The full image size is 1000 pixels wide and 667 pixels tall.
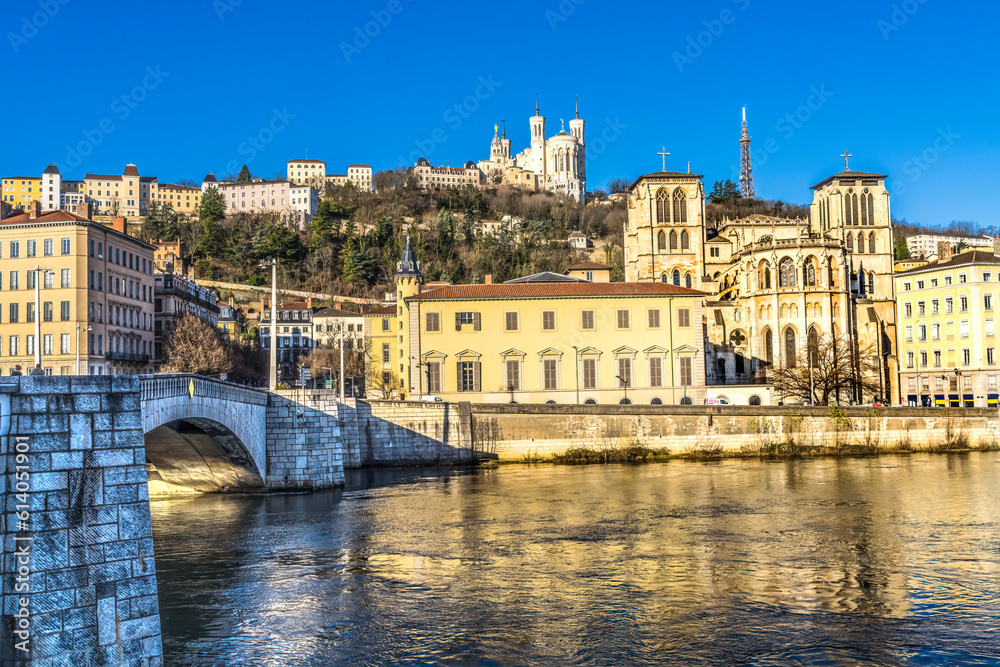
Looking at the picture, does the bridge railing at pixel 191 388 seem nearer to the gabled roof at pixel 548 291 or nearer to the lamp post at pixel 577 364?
the gabled roof at pixel 548 291

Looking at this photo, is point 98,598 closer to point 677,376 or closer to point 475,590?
point 475,590

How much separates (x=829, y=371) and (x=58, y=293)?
162ft

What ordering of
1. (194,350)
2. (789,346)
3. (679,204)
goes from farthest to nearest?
(679,204) < (789,346) < (194,350)

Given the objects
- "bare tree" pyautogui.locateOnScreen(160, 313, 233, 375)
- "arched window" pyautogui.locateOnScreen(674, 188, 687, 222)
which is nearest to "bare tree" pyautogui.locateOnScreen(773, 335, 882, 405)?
"arched window" pyautogui.locateOnScreen(674, 188, 687, 222)

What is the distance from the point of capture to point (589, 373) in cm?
5444

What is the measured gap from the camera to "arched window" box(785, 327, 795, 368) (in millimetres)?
69000

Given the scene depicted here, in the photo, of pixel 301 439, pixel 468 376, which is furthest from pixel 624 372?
pixel 301 439

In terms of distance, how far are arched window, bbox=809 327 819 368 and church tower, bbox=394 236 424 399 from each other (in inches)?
1115

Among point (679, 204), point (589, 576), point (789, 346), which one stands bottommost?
point (589, 576)

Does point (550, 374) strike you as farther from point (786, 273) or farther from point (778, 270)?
point (786, 273)

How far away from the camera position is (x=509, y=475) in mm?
42812

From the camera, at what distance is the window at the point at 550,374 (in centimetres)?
5434

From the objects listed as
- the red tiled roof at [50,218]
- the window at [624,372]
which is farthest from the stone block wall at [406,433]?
the red tiled roof at [50,218]

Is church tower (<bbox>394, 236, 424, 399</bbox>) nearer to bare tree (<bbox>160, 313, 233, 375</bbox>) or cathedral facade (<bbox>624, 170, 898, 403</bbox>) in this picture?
bare tree (<bbox>160, 313, 233, 375</bbox>)
